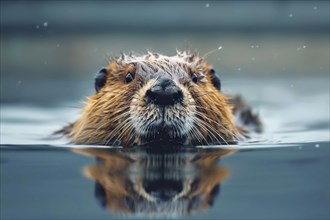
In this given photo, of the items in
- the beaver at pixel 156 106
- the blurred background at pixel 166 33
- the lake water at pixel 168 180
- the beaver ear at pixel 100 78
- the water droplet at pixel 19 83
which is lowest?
the lake water at pixel 168 180

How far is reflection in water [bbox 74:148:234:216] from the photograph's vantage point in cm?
396

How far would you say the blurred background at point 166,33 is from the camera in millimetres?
14898

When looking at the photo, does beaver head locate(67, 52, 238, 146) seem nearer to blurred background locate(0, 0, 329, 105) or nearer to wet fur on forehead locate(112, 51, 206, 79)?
wet fur on forehead locate(112, 51, 206, 79)

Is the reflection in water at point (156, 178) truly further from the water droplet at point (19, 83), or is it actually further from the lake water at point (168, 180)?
the water droplet at point (19, 83)

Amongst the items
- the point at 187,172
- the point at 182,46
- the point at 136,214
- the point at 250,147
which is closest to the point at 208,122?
the point at 250,147

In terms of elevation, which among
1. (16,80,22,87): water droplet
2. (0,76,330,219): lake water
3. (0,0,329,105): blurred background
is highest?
(0,0,329,105): blurred background

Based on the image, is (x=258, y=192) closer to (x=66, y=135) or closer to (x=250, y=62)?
(x=66, y=135)

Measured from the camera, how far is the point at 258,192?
449 cm

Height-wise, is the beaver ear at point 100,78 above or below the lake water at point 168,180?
above

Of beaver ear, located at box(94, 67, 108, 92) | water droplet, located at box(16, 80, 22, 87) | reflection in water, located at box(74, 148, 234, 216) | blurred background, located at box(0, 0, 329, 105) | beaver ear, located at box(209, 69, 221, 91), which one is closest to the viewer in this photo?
reflection in water, located at box(74, 148, 234, 216)

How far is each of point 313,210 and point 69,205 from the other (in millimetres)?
1125

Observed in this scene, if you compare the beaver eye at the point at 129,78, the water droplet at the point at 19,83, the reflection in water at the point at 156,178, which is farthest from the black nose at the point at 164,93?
the water droplet at the point at 19,83

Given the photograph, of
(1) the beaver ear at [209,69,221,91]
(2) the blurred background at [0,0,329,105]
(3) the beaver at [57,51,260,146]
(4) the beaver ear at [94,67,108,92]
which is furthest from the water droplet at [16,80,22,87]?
(1) the beaver ear at [209,69,221,91]

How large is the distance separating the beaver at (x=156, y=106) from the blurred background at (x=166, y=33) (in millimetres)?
8222
